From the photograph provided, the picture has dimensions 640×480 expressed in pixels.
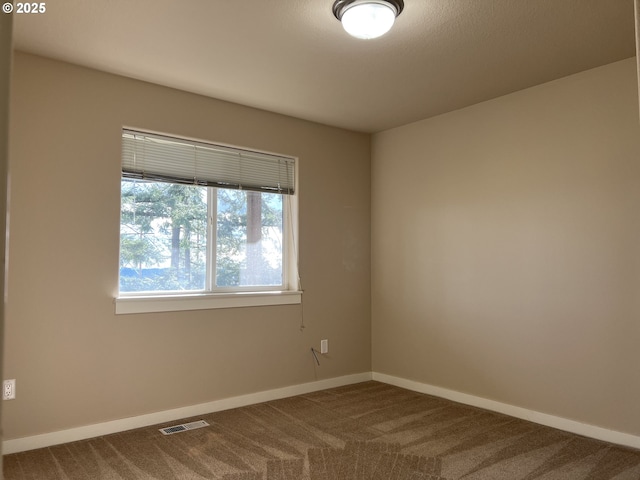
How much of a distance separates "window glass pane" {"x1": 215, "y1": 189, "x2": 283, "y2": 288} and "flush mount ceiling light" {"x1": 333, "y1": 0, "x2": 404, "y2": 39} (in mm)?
1880

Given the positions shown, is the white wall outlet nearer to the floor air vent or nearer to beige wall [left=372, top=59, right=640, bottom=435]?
the floor air vent

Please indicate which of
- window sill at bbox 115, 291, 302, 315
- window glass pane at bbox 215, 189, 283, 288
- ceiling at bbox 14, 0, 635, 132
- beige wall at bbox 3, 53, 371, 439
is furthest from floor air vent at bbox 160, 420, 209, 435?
ceiling at bbox 14, 0, 635, 132

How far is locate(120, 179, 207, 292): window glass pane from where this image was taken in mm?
3471

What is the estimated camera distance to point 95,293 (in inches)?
127

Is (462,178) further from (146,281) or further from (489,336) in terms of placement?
(146,281)

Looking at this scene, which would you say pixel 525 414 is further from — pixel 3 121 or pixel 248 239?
pixel 3 121

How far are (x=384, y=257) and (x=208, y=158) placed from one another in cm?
194

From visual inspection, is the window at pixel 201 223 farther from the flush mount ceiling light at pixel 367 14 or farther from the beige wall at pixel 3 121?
the beige wall at pixel 3 121

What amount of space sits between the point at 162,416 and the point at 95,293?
1005 millimetres

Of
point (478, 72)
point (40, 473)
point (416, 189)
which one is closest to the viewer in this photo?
point (40, 473)

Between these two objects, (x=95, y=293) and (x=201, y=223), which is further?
(x=201, y=223)

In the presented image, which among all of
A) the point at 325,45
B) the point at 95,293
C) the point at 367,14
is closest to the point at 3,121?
the point at 367,14

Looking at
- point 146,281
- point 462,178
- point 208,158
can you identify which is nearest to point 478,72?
point 462,178

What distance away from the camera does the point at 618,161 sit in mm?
3119
